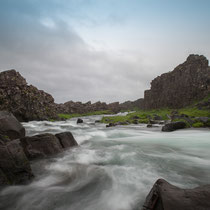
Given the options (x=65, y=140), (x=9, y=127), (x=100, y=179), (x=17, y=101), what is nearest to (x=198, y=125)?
(x=65, y=140)

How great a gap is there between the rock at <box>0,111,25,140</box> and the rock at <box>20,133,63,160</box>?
2878mm

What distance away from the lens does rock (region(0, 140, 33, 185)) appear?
198 inches

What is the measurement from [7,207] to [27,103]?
139 ft

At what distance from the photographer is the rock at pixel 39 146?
806 cm

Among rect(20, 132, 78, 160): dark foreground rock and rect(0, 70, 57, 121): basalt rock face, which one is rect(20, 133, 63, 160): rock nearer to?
rect(20, 132, 78, 160): dark foreground rock

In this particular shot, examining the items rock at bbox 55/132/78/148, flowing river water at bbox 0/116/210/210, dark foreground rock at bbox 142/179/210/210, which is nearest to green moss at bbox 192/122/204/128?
flowing river water at bbox 0/116/210/210

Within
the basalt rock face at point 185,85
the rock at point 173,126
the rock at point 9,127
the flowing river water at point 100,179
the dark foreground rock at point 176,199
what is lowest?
the flowing river water at point 100,179

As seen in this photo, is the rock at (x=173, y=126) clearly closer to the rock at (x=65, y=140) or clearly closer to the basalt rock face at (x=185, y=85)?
the rock at (x=65, y=140)

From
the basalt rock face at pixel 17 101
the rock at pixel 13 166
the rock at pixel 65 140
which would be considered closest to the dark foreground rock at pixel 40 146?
the rock at pixel 65 140

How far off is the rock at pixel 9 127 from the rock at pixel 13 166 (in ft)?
18.3

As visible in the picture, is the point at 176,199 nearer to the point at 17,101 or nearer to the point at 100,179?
the point at 100,179

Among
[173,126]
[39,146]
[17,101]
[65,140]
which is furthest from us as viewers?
[17,101]

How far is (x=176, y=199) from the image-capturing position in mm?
2969

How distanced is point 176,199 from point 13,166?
5333 millimetres
